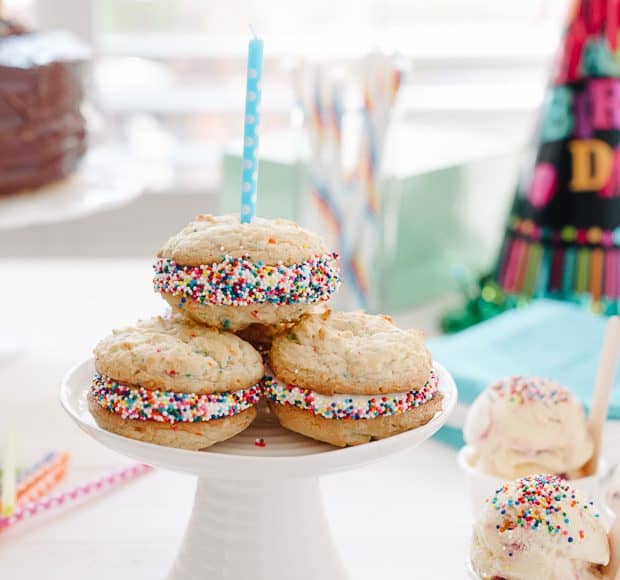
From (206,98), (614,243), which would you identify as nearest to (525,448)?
(614,243)

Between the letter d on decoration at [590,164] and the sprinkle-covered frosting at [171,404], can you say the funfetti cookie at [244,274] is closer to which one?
the sprinkle-covered frosting at [171,404]

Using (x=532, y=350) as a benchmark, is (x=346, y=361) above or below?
above

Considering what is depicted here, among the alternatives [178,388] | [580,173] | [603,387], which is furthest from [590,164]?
[178,388]

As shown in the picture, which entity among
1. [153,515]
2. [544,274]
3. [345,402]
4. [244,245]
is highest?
[244,245]

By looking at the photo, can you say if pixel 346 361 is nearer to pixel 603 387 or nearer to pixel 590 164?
pixel 603 387

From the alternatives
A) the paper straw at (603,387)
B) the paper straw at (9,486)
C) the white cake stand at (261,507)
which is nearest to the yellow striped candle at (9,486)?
the paper straw at (9,486)

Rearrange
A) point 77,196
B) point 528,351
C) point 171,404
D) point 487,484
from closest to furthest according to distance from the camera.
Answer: point 171,404 < point 487,484 < point 528,351 < point 77,196

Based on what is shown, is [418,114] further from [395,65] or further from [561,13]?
[395,65]
